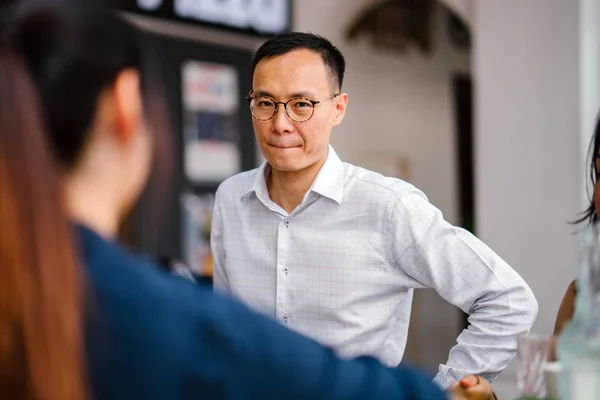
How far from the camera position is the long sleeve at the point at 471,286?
176cm

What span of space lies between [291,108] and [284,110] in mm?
21

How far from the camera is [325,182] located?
196cm

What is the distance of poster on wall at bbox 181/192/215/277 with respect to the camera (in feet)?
13.3

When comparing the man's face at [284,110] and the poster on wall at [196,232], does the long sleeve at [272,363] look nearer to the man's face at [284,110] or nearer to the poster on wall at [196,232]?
the man's face at [284,110]

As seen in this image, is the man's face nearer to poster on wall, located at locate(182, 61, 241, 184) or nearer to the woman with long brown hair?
the woman with long brown hair

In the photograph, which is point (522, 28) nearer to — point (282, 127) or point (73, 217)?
point (282, 127)

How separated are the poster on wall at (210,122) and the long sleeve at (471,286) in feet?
8.14

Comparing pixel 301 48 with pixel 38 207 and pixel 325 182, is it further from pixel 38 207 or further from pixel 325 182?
pixel 38 207

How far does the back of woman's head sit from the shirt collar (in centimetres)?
119

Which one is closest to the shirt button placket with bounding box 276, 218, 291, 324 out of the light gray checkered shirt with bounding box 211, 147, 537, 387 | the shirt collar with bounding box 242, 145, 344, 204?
the light gray checkered shirt with bounding box 211, 147, 537, 387

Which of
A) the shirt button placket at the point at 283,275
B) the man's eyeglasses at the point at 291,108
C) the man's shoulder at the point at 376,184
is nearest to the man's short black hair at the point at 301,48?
the man's eyeglasses at the point at 291,108

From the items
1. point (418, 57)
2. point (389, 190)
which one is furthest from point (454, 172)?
point (389, 190)

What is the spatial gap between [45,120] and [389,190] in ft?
4.01

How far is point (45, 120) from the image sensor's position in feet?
2.58
